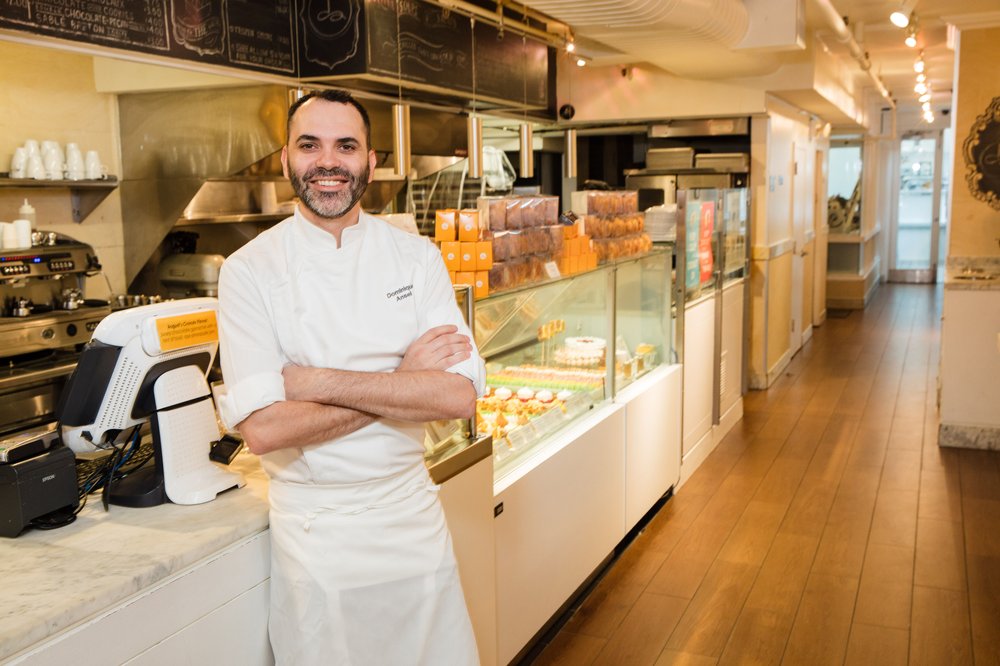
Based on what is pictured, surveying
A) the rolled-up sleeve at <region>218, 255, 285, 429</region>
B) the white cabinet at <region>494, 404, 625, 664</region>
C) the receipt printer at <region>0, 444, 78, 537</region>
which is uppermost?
the rolled-up sleeve at <region>218, 255, 285, 429</region>

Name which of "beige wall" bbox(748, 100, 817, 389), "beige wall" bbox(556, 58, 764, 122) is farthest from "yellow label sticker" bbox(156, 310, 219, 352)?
"beige wall" bbox(748, 100, 817, 389)

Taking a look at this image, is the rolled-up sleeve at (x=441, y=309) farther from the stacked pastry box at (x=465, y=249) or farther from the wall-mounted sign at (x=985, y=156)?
the wall-mounted sign at (x=985, y=156)

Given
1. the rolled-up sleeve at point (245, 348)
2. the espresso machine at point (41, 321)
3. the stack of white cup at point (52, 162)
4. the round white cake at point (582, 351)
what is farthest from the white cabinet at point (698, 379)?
the rolled-up sleeve at point (245, 348)

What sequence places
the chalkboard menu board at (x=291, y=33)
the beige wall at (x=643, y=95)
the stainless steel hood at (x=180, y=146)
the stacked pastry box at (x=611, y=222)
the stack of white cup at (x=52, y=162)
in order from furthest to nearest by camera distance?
the beige wall at (x=643, y=95) < the stainless steel hood at (x=180, y=146) < the stack of white cup at (x=52, y=162) < the stacked pastry box at (x=611, y=222) < the chalkboard menu board at (x=291, y=33)

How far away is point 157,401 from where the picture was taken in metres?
2.12

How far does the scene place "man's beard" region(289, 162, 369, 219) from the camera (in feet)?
6.68

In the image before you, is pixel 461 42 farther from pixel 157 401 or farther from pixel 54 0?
pixel 157 401

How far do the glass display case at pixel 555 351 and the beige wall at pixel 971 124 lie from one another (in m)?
2.80

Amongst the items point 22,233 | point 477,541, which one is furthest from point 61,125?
point 477,541

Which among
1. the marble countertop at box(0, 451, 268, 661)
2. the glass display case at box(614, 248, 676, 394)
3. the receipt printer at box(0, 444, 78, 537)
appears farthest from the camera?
the glass display case at box(614, 248, 676, 394)

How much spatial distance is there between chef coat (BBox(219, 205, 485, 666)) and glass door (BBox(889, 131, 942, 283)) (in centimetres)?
1592

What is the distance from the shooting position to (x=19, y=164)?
190 inches

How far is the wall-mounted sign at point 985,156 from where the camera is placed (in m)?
6.53

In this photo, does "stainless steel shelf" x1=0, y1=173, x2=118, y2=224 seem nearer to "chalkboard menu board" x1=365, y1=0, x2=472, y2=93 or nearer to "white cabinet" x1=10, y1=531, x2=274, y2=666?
"chalkboard menu board" x1=365, y1=0, x2=472, y2=93
